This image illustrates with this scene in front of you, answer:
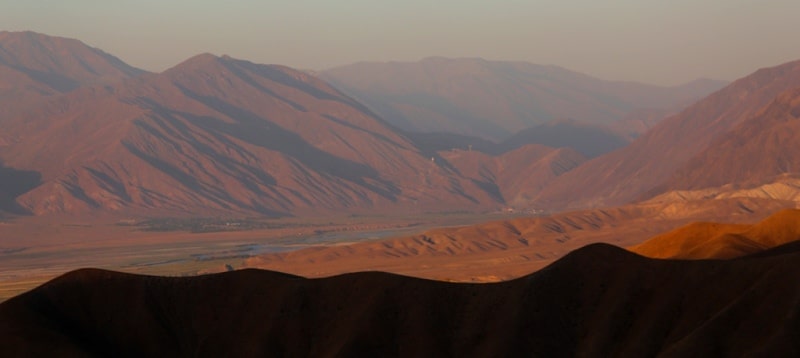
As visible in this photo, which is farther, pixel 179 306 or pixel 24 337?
pixel 179 306

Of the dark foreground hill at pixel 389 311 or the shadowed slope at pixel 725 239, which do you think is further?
the shadowed slope at pixel 725 239

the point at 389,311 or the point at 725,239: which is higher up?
the point at 389,311

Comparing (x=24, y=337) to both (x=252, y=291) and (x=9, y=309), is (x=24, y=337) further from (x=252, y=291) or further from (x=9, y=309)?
(x=252, y=291)

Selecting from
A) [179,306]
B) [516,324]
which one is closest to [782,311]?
[516,324]

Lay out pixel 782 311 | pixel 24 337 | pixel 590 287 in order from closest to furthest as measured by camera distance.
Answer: pixel 782 311 < pixel 24 337 < pixel 590 287

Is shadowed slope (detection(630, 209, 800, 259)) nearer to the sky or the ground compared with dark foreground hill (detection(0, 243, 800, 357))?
nearer to the ground
